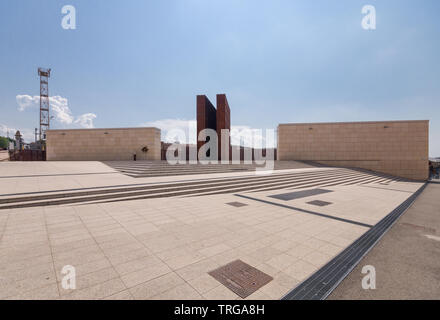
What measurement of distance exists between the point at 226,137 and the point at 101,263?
22004 millimetres

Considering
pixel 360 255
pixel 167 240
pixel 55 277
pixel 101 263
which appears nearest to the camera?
pixel 55 277

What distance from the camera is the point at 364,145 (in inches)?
868

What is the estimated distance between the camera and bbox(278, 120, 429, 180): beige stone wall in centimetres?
2065

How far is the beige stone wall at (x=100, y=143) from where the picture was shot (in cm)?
2114

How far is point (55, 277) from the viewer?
2.41 meters

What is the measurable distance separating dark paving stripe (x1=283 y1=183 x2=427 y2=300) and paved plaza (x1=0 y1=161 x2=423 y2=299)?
97mm

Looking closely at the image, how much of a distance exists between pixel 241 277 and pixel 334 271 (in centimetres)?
147
